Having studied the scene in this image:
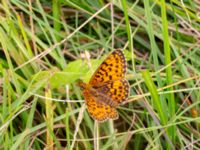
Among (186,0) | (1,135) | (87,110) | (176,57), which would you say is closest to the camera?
(1,135)

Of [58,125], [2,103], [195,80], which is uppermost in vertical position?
[2,103]

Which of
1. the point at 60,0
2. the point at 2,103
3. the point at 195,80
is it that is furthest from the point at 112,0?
the point at 2,103

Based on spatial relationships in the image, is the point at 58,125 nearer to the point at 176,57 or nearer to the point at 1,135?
the point at 1,135

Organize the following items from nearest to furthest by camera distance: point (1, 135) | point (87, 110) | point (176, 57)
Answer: point (1, 135)
point (87, 110)
point (176, 57)

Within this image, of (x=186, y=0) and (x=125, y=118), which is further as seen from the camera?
(x=186, y=0)
